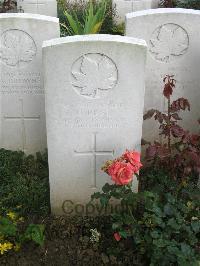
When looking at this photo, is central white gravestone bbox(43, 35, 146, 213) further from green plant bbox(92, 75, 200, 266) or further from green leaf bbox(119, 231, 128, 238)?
green leaf bbox(119, 231, 128, 238)

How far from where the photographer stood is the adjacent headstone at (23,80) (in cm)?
409

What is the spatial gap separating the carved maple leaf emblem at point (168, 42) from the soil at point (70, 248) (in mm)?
1681

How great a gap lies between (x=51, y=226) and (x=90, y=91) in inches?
46.9

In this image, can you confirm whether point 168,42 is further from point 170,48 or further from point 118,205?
point 118,205

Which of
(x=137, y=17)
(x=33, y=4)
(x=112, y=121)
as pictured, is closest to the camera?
(x=112, y=121)

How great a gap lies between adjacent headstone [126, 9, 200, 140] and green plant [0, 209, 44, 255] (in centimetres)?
176

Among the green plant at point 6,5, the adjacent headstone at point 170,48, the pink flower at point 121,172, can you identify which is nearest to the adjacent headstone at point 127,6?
the green plant at point 6,5

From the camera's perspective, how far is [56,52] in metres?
3.26

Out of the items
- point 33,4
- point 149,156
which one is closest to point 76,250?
point 149,156

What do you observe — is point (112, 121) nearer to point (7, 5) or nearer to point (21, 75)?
point (21, 75)

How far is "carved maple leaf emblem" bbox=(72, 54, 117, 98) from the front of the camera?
3326 mm

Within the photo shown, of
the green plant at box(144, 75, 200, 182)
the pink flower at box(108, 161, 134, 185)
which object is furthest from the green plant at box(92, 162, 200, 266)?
the green plant at box(144, 75, 200, 182)

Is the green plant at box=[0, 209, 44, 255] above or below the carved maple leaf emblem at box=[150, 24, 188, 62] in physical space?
below

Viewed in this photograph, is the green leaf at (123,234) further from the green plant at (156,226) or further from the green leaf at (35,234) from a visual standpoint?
the green leaf at (35,234)
